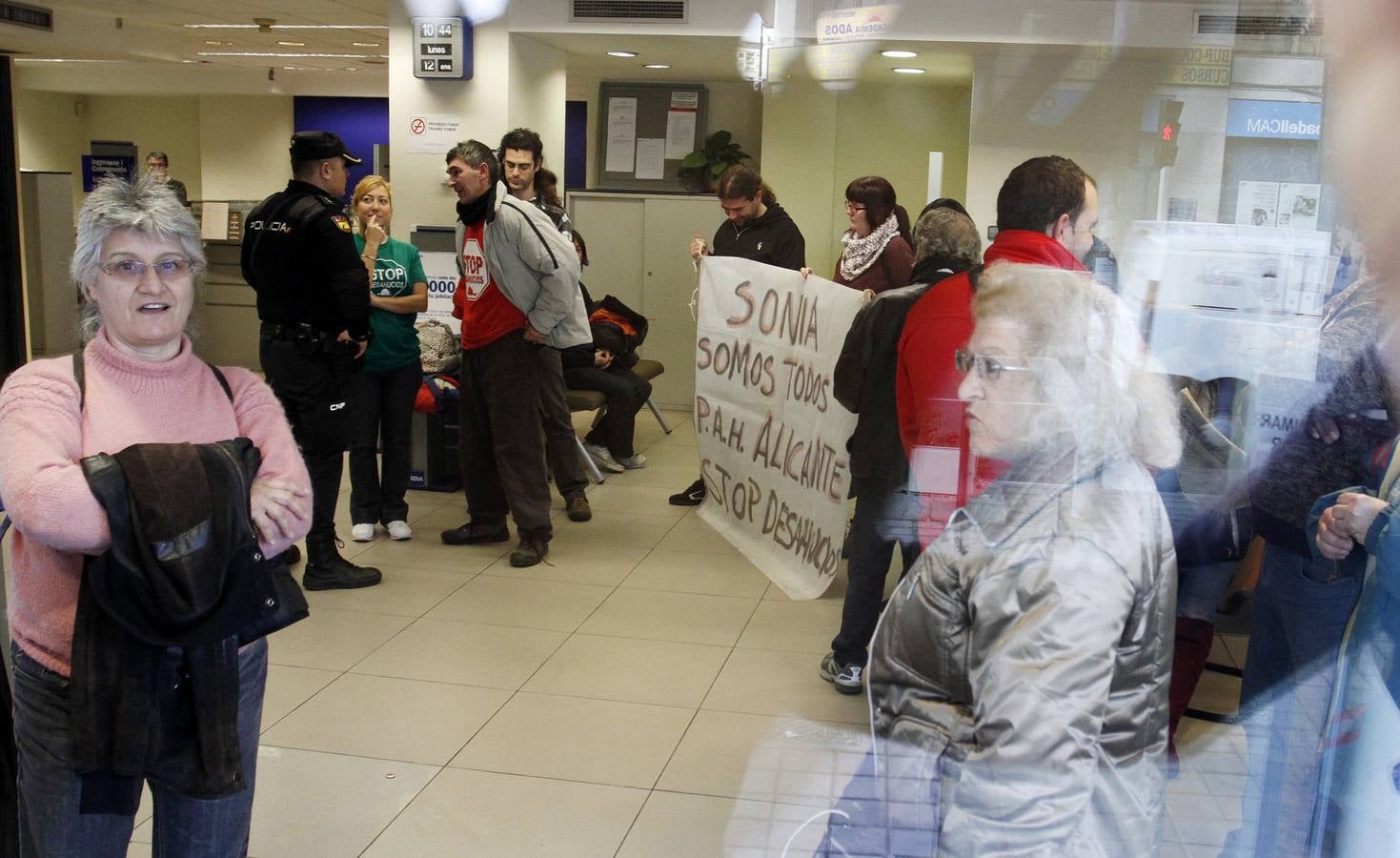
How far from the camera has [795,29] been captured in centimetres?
216

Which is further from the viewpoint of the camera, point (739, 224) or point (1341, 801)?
point (739, 224)

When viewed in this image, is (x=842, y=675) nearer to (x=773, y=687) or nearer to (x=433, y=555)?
(x=773, y=687)

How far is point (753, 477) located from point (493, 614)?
1.03m

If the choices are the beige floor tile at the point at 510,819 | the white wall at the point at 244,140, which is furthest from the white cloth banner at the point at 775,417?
the white wall at the point at 244,140

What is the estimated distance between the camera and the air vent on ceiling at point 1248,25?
1.48 meters

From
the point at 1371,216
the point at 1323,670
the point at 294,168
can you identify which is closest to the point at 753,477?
the point at 294,168

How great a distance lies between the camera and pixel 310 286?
386 centimetres

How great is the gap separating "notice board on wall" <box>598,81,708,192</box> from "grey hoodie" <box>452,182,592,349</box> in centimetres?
154

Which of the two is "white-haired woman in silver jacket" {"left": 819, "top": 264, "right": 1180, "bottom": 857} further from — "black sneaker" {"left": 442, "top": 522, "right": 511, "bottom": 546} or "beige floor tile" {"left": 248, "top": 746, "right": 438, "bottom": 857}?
"black sneaker" {"left": 442, "top": 522, "right": 511, "bottom": 546}

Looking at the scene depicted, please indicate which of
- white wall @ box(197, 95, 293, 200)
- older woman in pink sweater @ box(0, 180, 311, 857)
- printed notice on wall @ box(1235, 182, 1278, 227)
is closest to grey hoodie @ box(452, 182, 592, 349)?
older woman in pink sweater @ box(0, 180, 311, 857)

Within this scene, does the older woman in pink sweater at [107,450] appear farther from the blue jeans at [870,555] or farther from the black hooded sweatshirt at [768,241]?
the black hooded sweatshirt at [768,241]

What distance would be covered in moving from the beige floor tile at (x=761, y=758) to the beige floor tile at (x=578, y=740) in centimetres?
6

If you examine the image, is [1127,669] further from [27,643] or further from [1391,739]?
[27,643]

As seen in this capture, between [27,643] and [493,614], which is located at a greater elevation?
[27,643]
